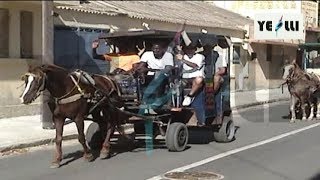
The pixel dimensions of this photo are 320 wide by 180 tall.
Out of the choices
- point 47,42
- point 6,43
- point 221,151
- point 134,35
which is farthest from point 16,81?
point 221,151

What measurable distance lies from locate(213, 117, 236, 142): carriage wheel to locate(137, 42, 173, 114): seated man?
1815 millimetres

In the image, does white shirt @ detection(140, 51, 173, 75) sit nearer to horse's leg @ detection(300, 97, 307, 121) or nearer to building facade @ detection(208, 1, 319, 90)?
horse's leg @ detection(300, 97, 307, 121)

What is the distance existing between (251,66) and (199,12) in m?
3.99

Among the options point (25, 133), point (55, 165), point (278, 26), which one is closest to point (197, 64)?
point (55, 165)

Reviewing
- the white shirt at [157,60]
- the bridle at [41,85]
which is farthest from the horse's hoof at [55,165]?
the white shirt at [157,60]

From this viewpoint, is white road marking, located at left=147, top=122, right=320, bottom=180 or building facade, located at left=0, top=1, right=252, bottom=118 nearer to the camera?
white road marking, located at left=147, top=122, right=320, bottom=180

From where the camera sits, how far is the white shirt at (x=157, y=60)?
458 inches

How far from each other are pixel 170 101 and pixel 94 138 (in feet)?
5.21

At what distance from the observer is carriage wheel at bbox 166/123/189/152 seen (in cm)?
1118

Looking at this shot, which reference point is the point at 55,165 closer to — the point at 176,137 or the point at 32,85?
the point at 32,85

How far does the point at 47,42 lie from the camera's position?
12.4 m

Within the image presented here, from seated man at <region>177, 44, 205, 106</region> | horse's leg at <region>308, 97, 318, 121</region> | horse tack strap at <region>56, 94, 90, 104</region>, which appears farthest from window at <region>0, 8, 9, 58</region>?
horse's leg at <region>308, 97, 318, 121</region>

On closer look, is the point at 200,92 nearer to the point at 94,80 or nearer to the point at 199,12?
the point at 94,80

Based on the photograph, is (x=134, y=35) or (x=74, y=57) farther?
(x=74, y=57)
